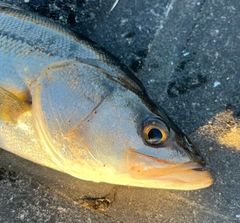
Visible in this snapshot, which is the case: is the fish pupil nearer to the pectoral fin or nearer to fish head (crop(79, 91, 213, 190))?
fish head (crop(79, 91, 213, 190))

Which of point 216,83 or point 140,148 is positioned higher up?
point 216,83

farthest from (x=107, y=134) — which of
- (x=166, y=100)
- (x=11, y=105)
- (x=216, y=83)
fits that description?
(x=216, y=83)

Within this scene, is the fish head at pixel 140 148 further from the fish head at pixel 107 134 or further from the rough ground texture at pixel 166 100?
the rough ground texture at pixel 166 100

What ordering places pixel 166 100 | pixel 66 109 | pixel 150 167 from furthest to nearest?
1. pixel 166 100
2. pixel 66 109
3. pixel 150 167

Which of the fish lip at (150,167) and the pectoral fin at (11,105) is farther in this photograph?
the pectoral fin at (11,105)

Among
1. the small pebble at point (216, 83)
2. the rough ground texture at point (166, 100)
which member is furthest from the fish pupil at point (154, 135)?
the small pebble at point (216, 83)

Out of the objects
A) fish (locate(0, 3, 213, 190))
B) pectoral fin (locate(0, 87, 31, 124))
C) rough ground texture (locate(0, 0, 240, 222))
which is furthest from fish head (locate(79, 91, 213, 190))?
rough ground texture (locate(0, 0, 240, 222))

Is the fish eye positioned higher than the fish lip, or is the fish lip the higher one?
the fish eye

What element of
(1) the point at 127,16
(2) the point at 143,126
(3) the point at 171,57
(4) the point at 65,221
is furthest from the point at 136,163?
(1) the point at 127,16

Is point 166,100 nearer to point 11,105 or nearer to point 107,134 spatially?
point 107,134
